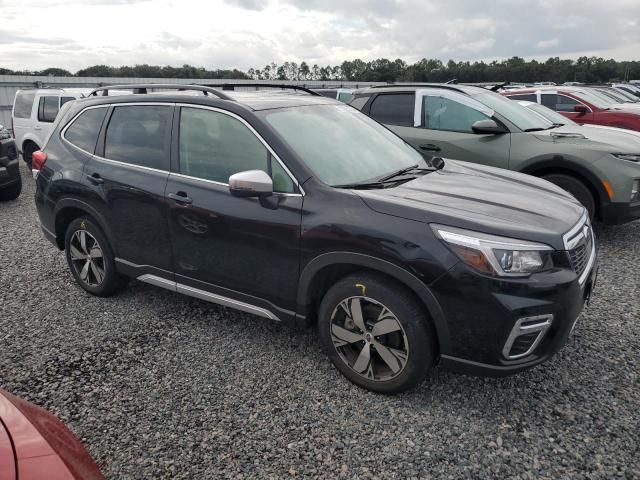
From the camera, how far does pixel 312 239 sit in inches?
111

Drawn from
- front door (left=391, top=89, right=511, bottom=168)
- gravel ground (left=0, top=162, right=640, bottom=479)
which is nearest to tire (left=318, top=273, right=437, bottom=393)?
gravel ground (left=0, top=162, right=640, bottom=479)

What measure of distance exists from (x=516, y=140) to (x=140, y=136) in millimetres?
4206

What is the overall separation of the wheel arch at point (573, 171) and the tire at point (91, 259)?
455cm

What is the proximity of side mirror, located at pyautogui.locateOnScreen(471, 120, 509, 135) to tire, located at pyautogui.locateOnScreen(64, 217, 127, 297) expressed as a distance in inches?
164

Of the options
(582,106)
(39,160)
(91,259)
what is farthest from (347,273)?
(582,106)

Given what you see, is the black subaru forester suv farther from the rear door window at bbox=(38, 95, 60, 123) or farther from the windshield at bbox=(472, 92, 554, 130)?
the rear door window at bbox=(38, 95, 60, 123)

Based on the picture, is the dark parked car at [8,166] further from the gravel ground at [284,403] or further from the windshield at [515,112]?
the windshield at [515,112]

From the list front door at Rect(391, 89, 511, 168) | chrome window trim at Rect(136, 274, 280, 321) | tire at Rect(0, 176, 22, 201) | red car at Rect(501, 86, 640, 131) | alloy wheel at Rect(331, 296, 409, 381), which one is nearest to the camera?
alloy wheel at Rect(331, 296, 409, 381)

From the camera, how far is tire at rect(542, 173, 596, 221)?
5.29 m

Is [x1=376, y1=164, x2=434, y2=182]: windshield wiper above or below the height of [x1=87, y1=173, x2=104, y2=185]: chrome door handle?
above

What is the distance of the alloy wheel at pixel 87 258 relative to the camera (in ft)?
13.3

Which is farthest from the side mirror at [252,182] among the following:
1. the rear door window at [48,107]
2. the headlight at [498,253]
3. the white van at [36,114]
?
the rear door window at [48,107]

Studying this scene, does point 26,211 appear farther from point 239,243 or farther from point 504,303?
point 504,303

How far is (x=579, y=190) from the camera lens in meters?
5.34
